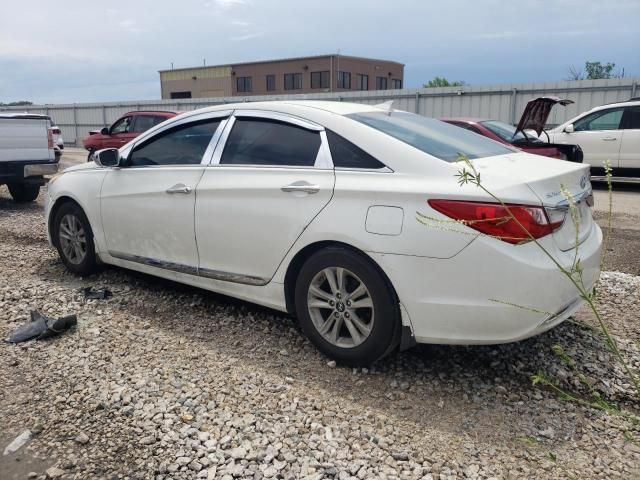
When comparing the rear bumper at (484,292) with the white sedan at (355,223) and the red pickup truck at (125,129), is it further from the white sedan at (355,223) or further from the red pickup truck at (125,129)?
the red pickup truck at (125,129)

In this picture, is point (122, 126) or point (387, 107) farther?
point (122, 126)

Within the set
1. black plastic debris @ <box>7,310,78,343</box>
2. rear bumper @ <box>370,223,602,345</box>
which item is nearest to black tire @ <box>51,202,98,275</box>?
black plastic debris @ <box>7,310,78,343</box>

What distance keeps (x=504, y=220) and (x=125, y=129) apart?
50.6 feet

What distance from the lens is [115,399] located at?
321 centimetres

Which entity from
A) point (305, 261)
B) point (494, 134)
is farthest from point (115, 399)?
point (494, 134)

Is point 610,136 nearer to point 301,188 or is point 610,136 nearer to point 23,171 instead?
point 301,188

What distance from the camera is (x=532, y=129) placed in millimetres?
10102

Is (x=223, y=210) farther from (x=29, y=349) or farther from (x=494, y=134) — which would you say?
(x=494, y=134)

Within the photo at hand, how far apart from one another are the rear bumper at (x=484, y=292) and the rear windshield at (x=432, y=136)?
0.69m

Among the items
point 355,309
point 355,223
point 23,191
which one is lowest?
point 23,191

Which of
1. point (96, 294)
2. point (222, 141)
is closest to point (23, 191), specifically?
point (96, 294)

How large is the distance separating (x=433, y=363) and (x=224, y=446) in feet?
4.81

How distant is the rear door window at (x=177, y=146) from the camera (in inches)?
172

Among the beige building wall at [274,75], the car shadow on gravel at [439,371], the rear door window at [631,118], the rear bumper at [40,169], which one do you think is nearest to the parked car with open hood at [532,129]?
the rear door window at [631,118]
